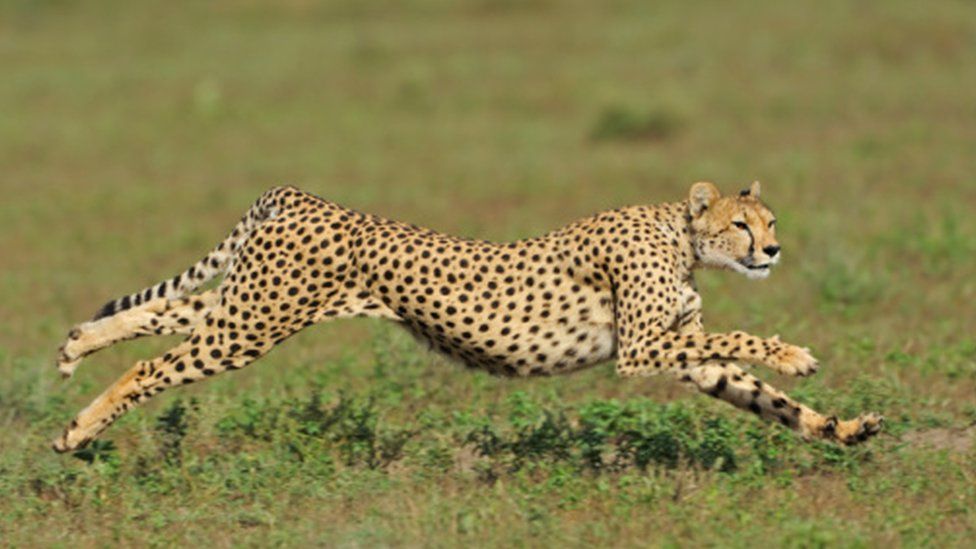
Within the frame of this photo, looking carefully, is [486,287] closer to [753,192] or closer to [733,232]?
[733,232]

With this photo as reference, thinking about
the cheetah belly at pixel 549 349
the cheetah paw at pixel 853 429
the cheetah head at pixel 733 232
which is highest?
the cheetah head at pixel 733 232

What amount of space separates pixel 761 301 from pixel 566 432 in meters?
3.97

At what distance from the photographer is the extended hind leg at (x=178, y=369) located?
7.21 m

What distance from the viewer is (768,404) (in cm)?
697

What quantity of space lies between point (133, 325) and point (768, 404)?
2.82 meters

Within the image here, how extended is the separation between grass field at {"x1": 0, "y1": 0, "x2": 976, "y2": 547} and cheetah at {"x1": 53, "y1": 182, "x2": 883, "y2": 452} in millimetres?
425

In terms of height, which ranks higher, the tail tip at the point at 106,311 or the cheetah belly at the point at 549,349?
the cheetah belly at the point at 549,349

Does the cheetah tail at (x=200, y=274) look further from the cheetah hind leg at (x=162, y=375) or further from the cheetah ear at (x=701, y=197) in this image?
the cheetah ear at (x=701, y=197)

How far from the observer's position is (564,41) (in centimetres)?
2500

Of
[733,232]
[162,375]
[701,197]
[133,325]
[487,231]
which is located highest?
[487,231]

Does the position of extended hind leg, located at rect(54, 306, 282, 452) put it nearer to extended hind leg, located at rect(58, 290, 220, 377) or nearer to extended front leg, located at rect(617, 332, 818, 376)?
extended hind leg, located at rect(58, 290, 220, 377)

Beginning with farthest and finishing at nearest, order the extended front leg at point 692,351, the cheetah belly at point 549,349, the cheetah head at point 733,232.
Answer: the cheetah belly at point 549,349
the cheetah head at point 733,232
the extended front leg at point 692,351

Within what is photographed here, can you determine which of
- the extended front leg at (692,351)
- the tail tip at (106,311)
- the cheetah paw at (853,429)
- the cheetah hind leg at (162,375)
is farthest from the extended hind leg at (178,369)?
the cheetah paw at (853,429)

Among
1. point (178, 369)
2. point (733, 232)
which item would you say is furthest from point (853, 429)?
point (178, 369)
